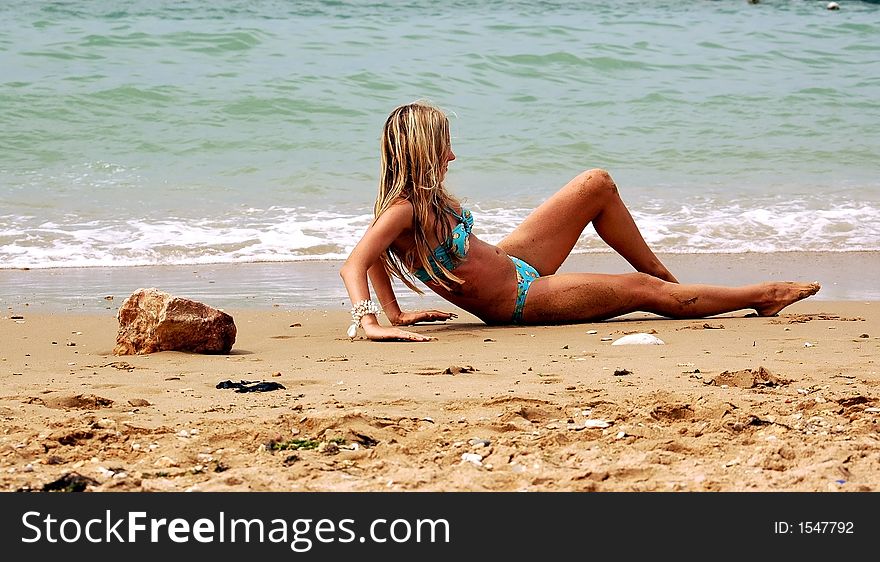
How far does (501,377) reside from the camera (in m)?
3.69

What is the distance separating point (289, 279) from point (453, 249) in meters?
2.06

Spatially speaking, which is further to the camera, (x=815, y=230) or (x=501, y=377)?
(x=815, y=230)

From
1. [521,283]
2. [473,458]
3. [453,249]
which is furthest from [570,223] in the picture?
[473,458]

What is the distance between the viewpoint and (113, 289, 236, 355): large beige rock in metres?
4.28

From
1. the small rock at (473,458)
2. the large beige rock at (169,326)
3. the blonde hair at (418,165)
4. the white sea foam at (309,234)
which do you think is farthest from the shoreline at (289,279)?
the small rock at (473,458)

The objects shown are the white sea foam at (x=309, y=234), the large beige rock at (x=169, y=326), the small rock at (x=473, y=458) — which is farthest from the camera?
the white sea foam at (x=309, y=234)

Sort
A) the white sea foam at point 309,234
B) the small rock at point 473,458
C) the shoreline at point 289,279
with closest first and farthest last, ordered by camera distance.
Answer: the small rock at point 473,458, the shoreline at point 289,279, the white sea foam at point 309,234

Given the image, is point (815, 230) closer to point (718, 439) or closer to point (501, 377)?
point (501, 377)

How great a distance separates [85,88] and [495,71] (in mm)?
5011

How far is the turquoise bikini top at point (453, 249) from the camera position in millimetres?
4828

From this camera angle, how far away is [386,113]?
1233 cm

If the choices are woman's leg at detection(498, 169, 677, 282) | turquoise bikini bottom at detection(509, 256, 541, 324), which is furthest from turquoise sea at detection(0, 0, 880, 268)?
turquoise bikini bottom at detection(509, 256, 541, 324)

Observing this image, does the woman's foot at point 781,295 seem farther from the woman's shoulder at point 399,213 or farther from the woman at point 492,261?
the woman's shoulder at point 399,213
